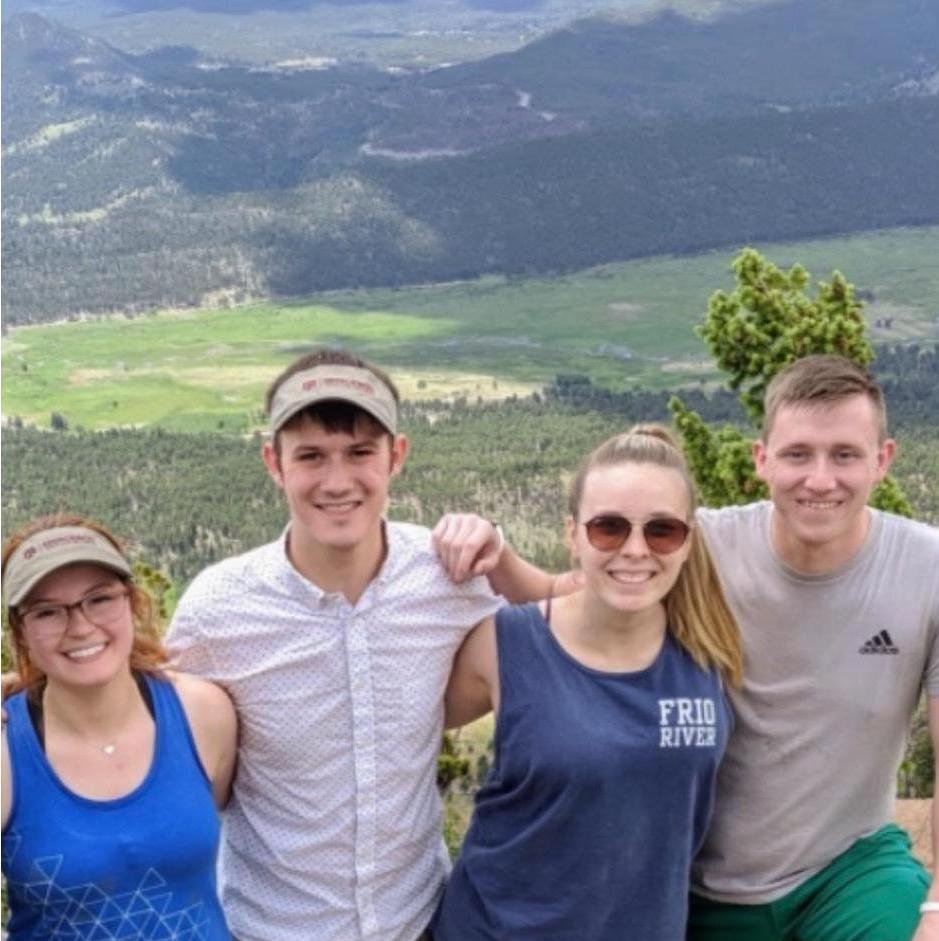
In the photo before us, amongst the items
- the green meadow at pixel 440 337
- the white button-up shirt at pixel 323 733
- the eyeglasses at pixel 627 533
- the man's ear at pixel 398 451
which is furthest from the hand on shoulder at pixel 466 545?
the green meadow at pixel 440 337

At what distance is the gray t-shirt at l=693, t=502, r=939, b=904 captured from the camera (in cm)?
527

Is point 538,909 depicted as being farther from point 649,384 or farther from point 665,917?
point 649,384

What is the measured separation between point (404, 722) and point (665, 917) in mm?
986

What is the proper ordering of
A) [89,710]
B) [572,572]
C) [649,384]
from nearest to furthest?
1. [89,710]
2. [572,572]
3. [649,384]

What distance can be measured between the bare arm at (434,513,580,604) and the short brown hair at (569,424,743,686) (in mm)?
297

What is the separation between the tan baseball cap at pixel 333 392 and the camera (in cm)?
499

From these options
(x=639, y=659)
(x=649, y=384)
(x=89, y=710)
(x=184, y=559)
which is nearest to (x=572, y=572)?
(x=639, y=659)

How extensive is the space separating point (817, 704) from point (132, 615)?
7.11 feet

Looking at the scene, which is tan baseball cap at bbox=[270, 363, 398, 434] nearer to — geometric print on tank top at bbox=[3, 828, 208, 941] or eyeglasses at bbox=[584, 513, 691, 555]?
eyeglasses at bbox=[584, 513, 691, 555]

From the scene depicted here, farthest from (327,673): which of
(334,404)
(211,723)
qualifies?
(334,404)

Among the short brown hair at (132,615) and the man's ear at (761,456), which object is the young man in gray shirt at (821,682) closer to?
the man's ear at (761,456)

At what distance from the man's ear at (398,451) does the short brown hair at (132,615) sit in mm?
871

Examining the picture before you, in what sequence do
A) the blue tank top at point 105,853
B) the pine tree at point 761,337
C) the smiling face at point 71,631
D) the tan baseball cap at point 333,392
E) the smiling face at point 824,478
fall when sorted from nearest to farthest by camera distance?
the blue tank top at point 105,853 → the smiling face at point 71,631 → the tan baseball cap at point 333,392 → the smiling face at point 824,478 → the pine tree at point 761,337

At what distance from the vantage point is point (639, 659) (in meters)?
5.09
